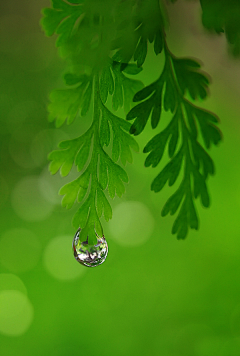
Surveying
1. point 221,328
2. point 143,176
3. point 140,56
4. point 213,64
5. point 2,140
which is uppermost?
point 213,64

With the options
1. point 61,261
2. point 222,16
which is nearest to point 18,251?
point 61,261

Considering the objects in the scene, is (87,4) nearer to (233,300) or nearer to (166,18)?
→ (166,18)

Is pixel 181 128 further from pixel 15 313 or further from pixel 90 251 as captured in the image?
pixel 15 313

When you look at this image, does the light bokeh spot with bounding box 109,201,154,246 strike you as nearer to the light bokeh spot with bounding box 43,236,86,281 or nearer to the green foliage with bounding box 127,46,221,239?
the light bokeh spot with bounding box 43,236,86,281

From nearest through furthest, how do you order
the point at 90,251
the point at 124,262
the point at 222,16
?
the point at 222,16 → the point at 90,251 → the point at 124,262

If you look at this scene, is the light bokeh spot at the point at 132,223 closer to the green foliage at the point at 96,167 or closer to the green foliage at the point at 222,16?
the green foliage at the point at 96,167

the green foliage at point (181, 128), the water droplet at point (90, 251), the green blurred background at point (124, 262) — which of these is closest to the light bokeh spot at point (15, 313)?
the green blurred background at point (124, 262)

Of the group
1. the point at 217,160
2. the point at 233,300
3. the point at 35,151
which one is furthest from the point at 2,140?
the point at 233,300
